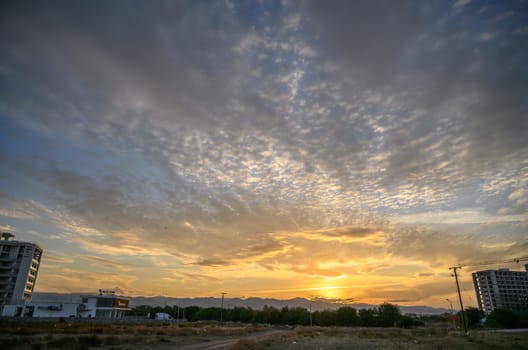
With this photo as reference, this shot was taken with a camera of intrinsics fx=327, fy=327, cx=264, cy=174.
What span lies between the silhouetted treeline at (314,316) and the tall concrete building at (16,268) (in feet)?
146

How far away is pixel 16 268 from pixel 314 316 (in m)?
108

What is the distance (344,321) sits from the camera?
4636 inches

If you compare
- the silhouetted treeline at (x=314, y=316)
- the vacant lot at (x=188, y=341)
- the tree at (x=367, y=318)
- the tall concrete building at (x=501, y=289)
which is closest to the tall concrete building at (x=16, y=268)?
the silhouetted treeline at (x=314, y=316)

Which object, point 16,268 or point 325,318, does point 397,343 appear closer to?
point 325,318

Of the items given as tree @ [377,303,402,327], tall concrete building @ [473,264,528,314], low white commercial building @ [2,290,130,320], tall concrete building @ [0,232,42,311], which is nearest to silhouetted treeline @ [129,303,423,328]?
tree @ [377,303,402,327]

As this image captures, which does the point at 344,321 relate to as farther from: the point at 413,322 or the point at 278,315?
the point at 278,315

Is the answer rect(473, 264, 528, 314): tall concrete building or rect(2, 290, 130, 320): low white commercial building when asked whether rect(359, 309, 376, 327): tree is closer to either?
rect(2, 290, 130, 320): low white commercial building

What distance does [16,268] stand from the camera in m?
113

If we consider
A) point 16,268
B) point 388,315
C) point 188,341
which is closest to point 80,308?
point 16,268

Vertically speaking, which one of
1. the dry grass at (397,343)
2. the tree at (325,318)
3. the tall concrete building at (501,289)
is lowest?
the tree at (325,318)

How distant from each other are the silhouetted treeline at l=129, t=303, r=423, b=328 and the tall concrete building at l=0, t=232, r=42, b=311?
44.4 metres

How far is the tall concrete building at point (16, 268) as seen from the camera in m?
109

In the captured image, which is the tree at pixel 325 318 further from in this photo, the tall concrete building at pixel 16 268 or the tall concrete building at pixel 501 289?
the tall concrete building at pixel 501 289

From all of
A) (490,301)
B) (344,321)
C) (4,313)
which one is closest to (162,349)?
(4,313)
